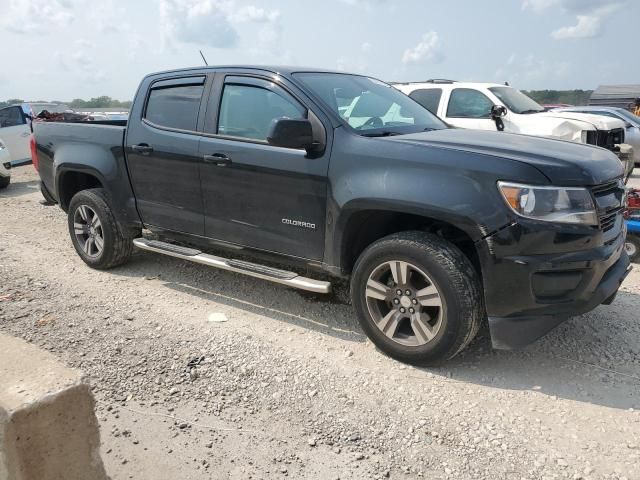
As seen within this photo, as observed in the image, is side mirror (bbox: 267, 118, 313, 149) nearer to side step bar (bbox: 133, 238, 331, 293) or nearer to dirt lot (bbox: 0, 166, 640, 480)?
side step bar (bbox: 133, 238, 331, 293)

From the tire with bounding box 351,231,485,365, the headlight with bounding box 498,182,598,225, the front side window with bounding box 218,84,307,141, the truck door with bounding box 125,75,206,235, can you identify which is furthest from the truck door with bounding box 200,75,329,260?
the headlight with bounding box 498,182,598,225

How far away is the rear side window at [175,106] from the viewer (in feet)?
14.7

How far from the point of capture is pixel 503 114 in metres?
8.54

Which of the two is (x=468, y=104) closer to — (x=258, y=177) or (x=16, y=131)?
(x=258, y=177)

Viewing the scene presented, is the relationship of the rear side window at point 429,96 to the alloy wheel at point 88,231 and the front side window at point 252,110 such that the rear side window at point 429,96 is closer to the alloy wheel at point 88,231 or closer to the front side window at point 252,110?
the front side window at point 252,110

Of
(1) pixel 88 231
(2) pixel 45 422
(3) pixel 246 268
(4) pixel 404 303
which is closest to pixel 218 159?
(3) pixel 246 268

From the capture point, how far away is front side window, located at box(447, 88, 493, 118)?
9016 mm

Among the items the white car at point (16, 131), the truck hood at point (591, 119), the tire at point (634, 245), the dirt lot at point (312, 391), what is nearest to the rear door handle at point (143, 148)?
the dirt lot at point (312, 391)

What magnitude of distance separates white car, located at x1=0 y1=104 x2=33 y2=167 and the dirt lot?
9605mm

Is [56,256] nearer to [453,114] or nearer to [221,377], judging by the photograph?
[221,377]

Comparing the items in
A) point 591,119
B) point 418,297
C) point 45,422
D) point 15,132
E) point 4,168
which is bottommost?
point 4,168

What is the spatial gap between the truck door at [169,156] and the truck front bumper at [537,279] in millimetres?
2421

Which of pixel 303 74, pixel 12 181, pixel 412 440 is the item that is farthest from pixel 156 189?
pixel 12 181

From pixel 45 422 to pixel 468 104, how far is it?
859 centimetres
